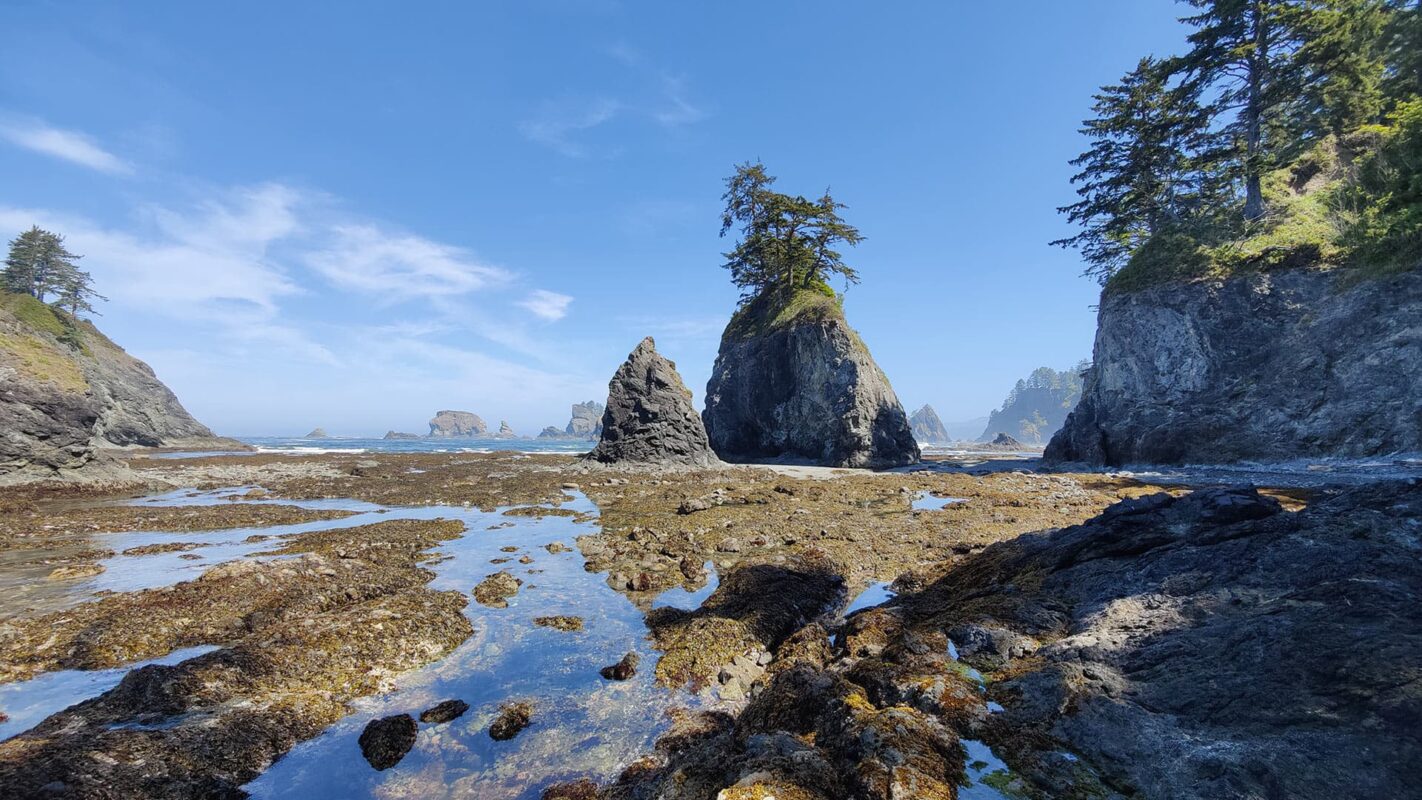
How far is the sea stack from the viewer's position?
3825 cm

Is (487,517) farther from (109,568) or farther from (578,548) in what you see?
(109,568)

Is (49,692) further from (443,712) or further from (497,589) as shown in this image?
(497,589)

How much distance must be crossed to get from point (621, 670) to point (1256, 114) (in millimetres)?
48459

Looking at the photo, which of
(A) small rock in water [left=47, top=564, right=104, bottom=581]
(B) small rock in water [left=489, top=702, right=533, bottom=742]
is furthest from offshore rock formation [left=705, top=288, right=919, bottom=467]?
(A) small rock in water [left=47, top=564, right=104, bottom=581]

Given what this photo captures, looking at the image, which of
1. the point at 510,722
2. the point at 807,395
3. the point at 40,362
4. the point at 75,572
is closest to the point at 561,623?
the point at 510,722

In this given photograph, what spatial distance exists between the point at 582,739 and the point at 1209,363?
3956 cm

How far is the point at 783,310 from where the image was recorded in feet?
171

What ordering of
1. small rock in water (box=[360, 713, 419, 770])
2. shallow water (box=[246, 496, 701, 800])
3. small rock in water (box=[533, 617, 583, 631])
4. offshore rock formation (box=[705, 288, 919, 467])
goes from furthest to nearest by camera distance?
offshore rock formation (box=[705, 288, 919, 467]), small rock in water (box=[533, 617, 583, 631]), small rock in water (box=[360, 713, 419, 770]), shallow water (box=[246, 496, 701, 800])

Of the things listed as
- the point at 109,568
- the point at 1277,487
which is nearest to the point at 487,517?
the point at 109,568

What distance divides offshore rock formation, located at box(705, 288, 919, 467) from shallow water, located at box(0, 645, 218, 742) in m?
42.1

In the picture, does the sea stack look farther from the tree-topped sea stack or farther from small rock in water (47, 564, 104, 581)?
→ small rock in water (47, 564, 104, 581)

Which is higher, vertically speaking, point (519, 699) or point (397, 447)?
point (397, 447)

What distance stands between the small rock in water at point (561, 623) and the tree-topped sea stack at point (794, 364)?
122 feet

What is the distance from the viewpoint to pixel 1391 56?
108 ft
